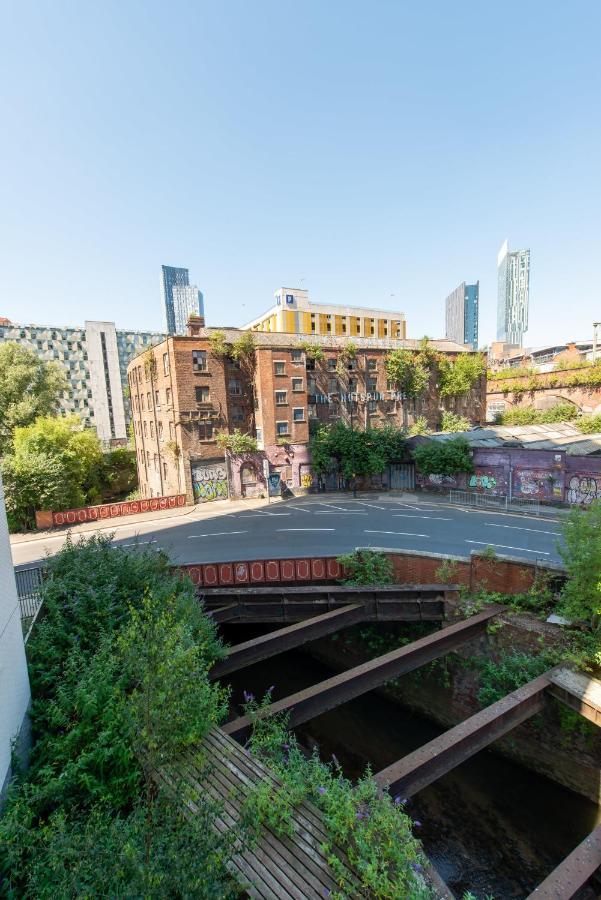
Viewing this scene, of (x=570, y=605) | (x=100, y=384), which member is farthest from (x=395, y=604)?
(x=100, y=384)

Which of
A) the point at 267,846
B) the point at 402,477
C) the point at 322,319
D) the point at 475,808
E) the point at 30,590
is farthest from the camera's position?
the point at 322,319

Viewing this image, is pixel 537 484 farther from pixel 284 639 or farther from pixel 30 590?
pixel 30 590

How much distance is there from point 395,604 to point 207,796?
9749 mm

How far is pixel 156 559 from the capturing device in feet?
42.9

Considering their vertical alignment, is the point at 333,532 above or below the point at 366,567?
below

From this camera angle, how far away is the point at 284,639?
13086 millimetres

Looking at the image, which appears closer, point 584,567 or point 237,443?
point 584,567

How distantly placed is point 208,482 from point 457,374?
2728 centimetres

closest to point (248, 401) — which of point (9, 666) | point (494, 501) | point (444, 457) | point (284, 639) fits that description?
point (444, 457)

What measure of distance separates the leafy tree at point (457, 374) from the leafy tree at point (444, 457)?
41.9ft

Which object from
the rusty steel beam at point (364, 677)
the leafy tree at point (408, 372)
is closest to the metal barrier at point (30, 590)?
the rusty steel beam at point (364, 677)

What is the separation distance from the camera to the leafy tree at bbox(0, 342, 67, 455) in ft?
123

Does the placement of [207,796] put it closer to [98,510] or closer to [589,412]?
[98,510]

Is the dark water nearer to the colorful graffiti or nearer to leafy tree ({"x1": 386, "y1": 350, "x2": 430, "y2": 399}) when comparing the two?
the colorful graffiti
